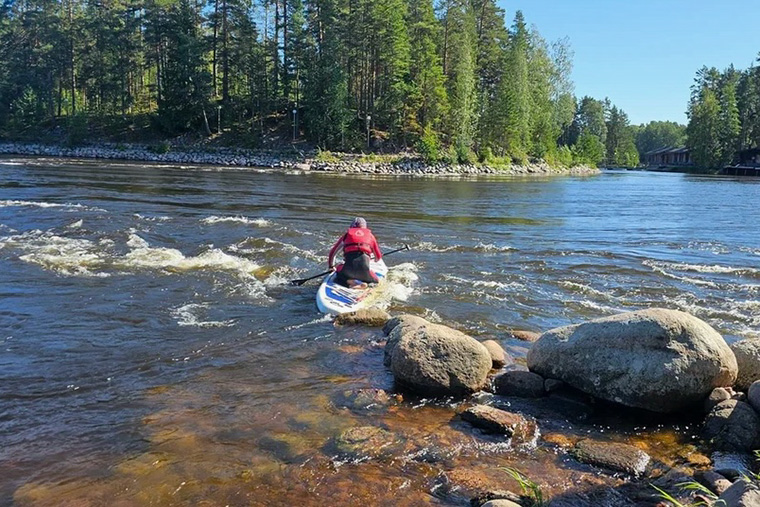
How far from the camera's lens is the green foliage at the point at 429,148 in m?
53.1

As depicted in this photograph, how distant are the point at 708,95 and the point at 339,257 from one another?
90.8m

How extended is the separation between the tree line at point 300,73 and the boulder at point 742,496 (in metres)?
50.9


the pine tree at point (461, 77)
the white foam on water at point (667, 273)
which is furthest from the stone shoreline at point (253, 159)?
the white foam on water at point (667, 273)

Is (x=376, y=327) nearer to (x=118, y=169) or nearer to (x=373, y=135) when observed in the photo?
(x=118, y=169)

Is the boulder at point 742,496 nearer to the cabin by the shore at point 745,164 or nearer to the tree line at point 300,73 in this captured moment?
the tree line at point 300,73

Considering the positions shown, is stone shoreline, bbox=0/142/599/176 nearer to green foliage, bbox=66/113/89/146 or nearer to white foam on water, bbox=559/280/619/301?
green foliage, bbox=66/113/89/146

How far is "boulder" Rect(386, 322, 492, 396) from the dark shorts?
13.9ft

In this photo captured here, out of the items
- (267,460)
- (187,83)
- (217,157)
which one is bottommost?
(267,460)

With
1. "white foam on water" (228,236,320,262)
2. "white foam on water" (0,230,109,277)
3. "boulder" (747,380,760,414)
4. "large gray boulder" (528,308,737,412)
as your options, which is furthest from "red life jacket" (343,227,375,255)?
"boulder" (747,380,760,414)

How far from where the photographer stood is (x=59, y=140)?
203 feet

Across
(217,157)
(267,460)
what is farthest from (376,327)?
(217,157)

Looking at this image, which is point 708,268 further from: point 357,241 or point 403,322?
point 403,322

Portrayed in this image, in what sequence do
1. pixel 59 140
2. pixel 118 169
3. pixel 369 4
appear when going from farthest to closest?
pixel 59 140, pixel 369 4, pixel 118 169

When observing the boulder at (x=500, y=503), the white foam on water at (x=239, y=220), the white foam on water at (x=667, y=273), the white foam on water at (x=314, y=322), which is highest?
the white foam on water at (x=239, y=220)
